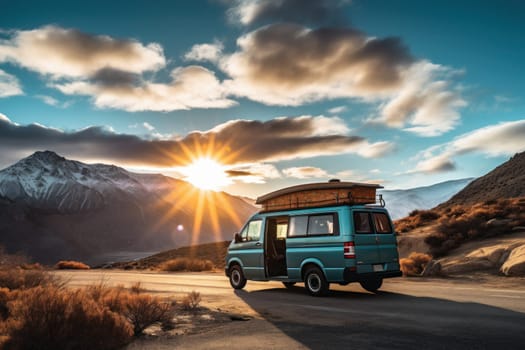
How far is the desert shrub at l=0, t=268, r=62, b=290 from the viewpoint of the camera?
1164 centimetres

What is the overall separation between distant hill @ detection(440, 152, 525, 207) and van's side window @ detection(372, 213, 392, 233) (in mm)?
38366

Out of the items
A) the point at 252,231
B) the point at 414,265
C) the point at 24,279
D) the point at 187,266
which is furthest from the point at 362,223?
the point at 187,266

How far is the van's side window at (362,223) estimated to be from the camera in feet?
37.0

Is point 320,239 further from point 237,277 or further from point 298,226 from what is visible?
point 237,277

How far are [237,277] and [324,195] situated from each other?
3.96 m

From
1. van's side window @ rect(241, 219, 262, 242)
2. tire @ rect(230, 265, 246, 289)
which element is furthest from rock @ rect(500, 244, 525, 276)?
tire @ rect(230, 265, 246, 289)

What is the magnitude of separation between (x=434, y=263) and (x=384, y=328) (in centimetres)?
1107

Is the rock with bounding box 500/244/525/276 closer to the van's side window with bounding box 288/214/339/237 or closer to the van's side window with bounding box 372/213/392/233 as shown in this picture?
the van's side window with bounding box 372/213/392/233

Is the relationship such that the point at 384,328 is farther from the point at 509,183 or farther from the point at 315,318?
the point at 509,183

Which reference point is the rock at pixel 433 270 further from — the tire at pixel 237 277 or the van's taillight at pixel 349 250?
the van's taillight at pixel 349 250

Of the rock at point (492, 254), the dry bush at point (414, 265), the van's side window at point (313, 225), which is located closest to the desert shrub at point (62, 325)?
the van's side window at point (313, 225)

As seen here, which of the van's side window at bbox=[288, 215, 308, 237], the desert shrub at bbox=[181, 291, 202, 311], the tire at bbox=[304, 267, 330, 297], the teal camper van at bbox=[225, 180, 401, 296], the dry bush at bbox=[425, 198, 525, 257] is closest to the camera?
the desert shrub at bbox=[181, 291, 202, 311]

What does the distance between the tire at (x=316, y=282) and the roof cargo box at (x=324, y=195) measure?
1.69 metres

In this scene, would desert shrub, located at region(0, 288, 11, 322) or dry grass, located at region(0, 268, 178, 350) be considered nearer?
dry grass, located at region(0, 268, 178, 350)
